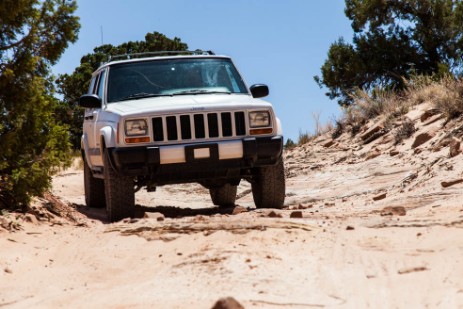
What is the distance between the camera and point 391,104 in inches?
798

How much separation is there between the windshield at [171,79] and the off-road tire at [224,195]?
2.28m

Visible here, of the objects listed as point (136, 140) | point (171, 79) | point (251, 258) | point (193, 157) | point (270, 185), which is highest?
point (171, 79)

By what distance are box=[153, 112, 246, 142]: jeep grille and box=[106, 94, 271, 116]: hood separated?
0.25 ft

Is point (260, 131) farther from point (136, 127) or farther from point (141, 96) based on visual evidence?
point (141, 96)

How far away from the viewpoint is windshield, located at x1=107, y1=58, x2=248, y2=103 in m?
10.8

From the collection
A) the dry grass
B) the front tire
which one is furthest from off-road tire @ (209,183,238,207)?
the dry grass

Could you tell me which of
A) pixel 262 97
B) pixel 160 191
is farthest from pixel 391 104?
pixel 262 97

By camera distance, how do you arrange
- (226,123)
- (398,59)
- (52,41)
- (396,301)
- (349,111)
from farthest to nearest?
(398,59) → (349,111) → (52,41) → (226,123) → (396,301)

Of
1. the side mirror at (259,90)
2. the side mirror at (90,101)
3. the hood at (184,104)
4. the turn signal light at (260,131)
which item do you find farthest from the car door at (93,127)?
the turn signal light at (260,131)

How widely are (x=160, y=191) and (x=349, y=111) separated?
22.9ft

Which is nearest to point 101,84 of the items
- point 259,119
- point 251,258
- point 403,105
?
point 259,119

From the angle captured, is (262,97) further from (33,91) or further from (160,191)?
(160,191)

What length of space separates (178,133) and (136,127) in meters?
0.47

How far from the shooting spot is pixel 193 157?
975cm
